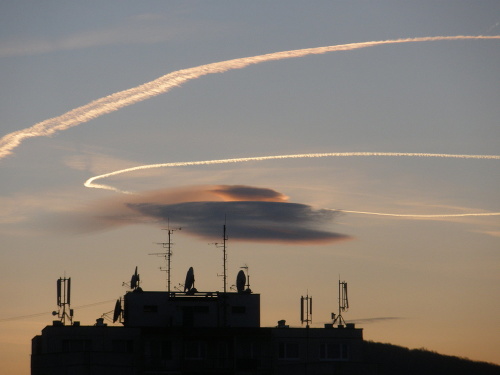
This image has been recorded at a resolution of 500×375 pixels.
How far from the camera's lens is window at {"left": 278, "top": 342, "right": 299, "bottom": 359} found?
104 m

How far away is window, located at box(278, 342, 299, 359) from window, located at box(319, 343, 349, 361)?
7.35ft

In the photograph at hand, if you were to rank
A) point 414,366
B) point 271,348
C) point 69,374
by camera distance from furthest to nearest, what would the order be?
point 414,366, point 271,348, point 69,374

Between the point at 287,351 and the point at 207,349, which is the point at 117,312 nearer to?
the point at 207,349

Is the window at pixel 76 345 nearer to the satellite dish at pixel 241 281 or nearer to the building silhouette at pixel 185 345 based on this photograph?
the building silhouette at pixel 185 345

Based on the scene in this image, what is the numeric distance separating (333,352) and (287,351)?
4.18m

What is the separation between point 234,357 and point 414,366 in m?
82.6

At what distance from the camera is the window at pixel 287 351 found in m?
104

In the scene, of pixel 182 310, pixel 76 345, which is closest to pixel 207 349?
pixel 182 310

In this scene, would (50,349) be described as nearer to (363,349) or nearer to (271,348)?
(271,348)

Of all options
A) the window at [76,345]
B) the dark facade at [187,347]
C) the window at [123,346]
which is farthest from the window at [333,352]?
the window at [76,345]

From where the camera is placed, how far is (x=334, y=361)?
4045 inches

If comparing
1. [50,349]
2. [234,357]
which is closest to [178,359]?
[234,357]

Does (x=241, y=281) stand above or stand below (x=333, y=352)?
above

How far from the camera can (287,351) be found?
340 feet
